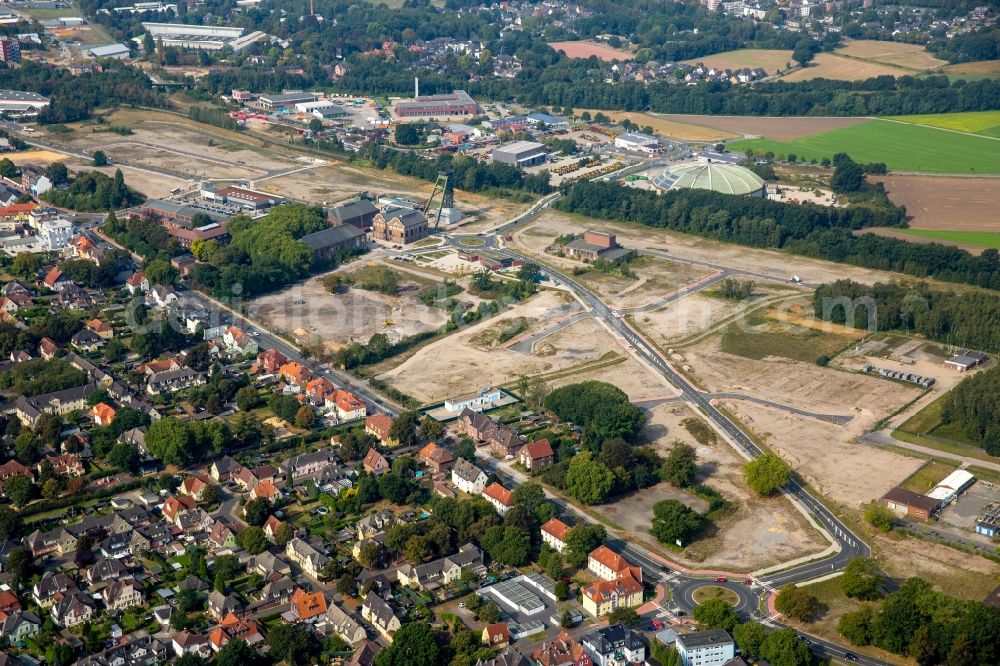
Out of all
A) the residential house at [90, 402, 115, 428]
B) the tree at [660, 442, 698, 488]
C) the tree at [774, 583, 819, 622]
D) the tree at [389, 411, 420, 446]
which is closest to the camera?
the tree at [774, 583, 819, 622]

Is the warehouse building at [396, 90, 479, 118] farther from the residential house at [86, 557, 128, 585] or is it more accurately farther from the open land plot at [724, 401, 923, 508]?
the residential house at [86, 557, 128, 585]

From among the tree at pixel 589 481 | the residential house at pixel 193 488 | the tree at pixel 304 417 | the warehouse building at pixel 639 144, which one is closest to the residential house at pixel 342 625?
the residential house at pixel 193 488

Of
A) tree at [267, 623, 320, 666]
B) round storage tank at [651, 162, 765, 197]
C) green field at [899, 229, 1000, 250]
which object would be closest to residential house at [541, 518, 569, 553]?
tree at [267, 623, 320, 666]

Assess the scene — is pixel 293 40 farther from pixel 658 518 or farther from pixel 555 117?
pixel 658 518

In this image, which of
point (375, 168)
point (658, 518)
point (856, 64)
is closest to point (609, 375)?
point (658, 518)

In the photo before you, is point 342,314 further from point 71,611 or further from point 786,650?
point 786,650

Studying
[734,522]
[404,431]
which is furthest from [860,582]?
[404,431]
